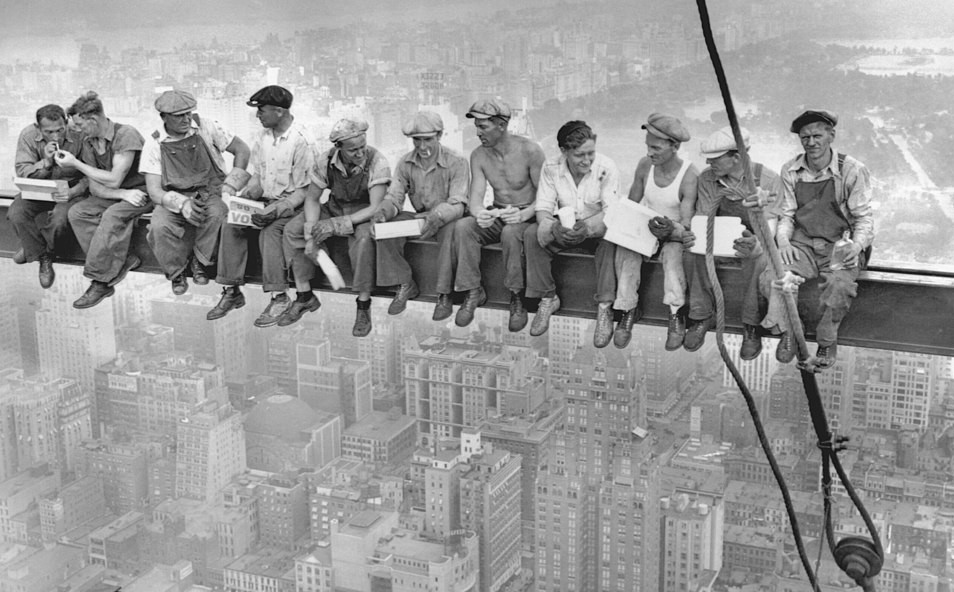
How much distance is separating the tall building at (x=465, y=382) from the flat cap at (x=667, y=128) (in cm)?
1618

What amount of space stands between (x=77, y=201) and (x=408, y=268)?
118 inches

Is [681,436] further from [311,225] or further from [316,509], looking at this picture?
[311,225]

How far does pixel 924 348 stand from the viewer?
294 inches

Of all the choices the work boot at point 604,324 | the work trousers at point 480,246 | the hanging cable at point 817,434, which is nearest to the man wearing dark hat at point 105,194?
the work trousers at point 480,246

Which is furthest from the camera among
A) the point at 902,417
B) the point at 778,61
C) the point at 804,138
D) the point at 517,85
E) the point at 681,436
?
the point at 681,436

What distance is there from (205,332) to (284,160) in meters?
22.3

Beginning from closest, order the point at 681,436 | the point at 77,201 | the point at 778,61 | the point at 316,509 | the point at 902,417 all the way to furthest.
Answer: the point at 77,201 < the point at 778,61 < the point at 902,417 < the point at 681,436 < the point at 316,509

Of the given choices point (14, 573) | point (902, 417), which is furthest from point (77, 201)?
point (14, 573)

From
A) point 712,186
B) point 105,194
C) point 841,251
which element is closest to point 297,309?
point 105,194

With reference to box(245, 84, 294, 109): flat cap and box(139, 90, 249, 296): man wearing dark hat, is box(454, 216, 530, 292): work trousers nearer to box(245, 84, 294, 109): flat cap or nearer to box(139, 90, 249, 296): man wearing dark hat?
box(245, 84, 294, 109): flat cap

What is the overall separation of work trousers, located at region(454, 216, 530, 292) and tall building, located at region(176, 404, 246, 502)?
20.6 meters

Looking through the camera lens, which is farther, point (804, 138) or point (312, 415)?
point (312, 415)

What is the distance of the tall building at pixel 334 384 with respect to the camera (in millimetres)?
27172

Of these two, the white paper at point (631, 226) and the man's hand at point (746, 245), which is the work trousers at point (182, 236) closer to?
the white paper at point (631, 226)
